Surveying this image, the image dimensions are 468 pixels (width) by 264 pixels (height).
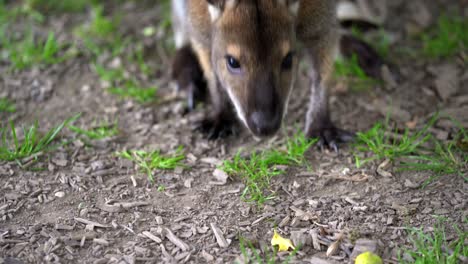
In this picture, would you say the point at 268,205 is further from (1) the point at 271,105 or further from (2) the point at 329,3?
(2) the point at 329,3

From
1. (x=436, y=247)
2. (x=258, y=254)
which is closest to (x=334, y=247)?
(x=258, y=254)

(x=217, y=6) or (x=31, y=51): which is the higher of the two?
(x=217, y=6)

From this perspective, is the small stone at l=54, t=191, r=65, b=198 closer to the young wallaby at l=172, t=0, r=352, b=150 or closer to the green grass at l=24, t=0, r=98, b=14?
the young wallaby at l=172, t=0, r=352, b=150

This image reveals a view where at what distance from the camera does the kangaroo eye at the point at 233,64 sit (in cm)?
375

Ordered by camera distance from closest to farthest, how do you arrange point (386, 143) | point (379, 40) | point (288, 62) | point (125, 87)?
point (288, 62) < point (386, 143) < point (125, 87) < point (379, 40)

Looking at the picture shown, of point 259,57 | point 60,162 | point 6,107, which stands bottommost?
point 60,162

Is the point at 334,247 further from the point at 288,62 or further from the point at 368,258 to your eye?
the point at 288,62

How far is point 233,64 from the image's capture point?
12.4ft

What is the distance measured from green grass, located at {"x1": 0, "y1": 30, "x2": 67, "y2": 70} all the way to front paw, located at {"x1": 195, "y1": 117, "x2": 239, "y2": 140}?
5.73 ft

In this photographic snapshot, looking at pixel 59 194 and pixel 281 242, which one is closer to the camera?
pixel 281 242

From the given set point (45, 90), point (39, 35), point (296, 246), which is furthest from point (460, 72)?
point (39, 35)

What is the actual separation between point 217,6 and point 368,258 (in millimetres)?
2021

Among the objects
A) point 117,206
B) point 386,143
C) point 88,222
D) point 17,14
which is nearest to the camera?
point 88,222

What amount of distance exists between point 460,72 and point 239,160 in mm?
2404
